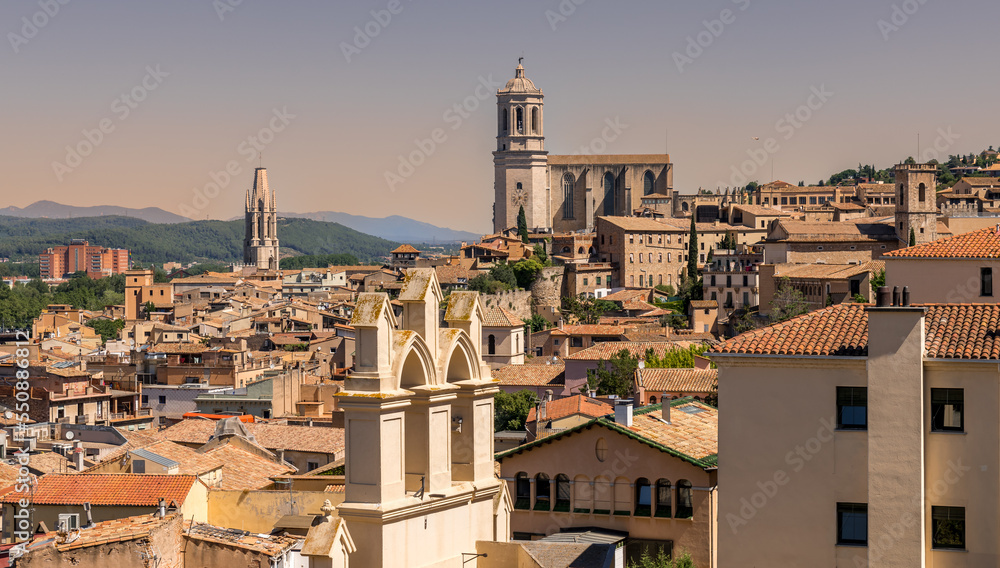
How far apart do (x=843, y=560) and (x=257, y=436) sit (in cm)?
1947

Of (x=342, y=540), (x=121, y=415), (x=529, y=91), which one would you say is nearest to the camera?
(x=342, y=540)

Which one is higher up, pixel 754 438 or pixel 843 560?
pixel 754 438

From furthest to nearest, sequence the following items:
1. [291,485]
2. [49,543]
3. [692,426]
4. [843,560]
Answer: [692,426], [291,485], [49,543], [843,560]

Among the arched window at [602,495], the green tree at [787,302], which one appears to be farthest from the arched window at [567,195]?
the arched window at [602,495]

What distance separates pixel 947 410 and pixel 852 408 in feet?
2.77

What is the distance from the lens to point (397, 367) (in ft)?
27.4

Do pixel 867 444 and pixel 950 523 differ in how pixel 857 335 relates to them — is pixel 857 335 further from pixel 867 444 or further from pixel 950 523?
pixel 950 523

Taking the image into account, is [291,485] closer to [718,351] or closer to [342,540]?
[718,351]

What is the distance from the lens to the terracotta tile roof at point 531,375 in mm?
46500

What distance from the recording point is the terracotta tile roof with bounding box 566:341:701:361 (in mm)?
46969

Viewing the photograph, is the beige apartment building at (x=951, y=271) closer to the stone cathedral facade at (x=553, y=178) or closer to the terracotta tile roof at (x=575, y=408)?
the terracotta tile roof at (x=575, y=408)

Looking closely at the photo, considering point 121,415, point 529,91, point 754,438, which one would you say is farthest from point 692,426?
point 529,91

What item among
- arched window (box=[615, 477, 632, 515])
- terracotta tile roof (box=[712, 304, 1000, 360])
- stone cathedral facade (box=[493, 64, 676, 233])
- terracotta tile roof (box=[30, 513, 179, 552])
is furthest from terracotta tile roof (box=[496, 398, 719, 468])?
stone cathedral facade (box=[493, 64, 676, 233])

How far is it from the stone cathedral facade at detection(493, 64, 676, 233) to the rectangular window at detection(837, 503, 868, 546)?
110 meters
